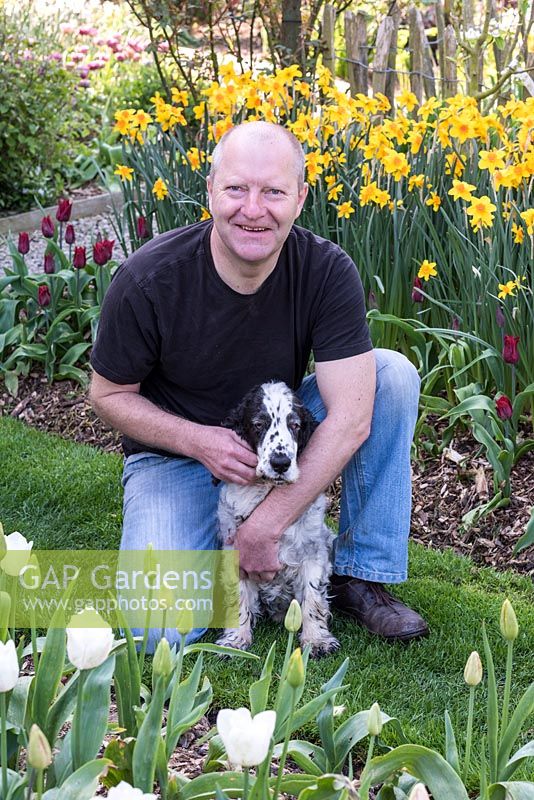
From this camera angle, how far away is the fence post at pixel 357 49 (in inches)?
248

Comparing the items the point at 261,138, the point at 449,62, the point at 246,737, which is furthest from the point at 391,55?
the point at 246,737

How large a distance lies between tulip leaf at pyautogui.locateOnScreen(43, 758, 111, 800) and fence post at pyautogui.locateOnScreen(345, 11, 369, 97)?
5.30 meters

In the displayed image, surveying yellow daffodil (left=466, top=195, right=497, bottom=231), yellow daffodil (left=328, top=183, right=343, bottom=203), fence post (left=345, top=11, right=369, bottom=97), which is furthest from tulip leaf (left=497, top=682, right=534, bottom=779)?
fence post (left=345, top=11, right=369, bottom=97)

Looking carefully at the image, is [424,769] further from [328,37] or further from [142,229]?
[328,37]

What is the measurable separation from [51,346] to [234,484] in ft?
6.86

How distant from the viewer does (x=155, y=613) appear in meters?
3.15

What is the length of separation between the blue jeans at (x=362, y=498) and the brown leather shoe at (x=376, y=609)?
47mm

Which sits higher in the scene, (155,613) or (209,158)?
(209,158)

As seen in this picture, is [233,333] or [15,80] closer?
[233,333]

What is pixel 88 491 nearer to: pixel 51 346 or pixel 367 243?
pixel 51 346

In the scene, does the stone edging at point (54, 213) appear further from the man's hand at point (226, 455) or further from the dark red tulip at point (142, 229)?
the man's hand at point (226, 455)

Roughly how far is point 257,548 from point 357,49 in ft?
13.7

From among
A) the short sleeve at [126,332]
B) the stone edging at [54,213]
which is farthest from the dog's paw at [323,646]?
the stone edging at [54,213]

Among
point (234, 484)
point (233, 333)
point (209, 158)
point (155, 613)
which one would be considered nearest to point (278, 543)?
point (234, 484)
